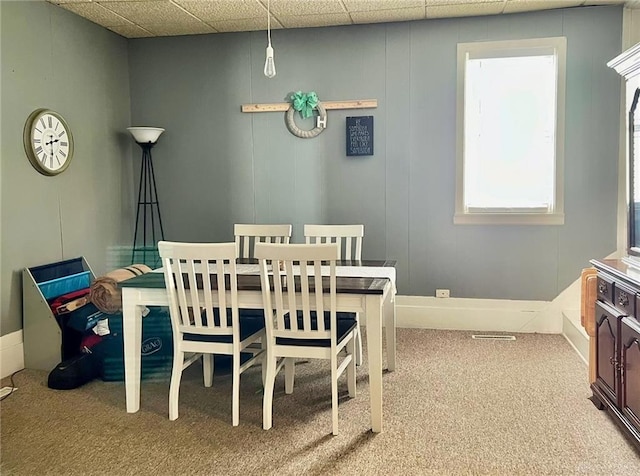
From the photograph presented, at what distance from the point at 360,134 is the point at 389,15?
38.1 inches

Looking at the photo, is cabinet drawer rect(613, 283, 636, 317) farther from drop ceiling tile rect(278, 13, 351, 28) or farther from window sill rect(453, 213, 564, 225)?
drop ceiling tile rect(278, 13, 351, 28)

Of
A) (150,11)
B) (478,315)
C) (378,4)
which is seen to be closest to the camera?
(378,4)

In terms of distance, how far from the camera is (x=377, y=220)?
4738 mm

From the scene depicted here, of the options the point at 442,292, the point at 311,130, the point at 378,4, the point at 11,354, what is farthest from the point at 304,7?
the point at 11,354

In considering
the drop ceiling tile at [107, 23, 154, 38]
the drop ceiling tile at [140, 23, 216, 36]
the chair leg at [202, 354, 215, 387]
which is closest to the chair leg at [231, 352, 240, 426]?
the chair leg at [202, 354, 215, 387]

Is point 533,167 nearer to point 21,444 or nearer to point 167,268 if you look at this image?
point 167,268

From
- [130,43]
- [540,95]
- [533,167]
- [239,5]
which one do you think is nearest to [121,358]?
[239,5]

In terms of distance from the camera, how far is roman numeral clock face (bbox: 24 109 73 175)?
151 inches

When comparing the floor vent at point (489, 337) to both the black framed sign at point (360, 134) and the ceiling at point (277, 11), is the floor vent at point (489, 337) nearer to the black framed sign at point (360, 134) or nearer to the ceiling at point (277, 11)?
the black framed sign at point (360, 134)

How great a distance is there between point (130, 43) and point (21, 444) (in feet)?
12.0

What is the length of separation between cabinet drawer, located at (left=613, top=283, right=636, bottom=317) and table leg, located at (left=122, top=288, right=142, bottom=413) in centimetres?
255

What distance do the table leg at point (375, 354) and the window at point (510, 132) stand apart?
2.07 metres

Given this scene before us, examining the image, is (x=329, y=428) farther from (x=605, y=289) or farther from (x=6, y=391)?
(x=6, y=391)

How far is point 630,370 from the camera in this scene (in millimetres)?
2598
